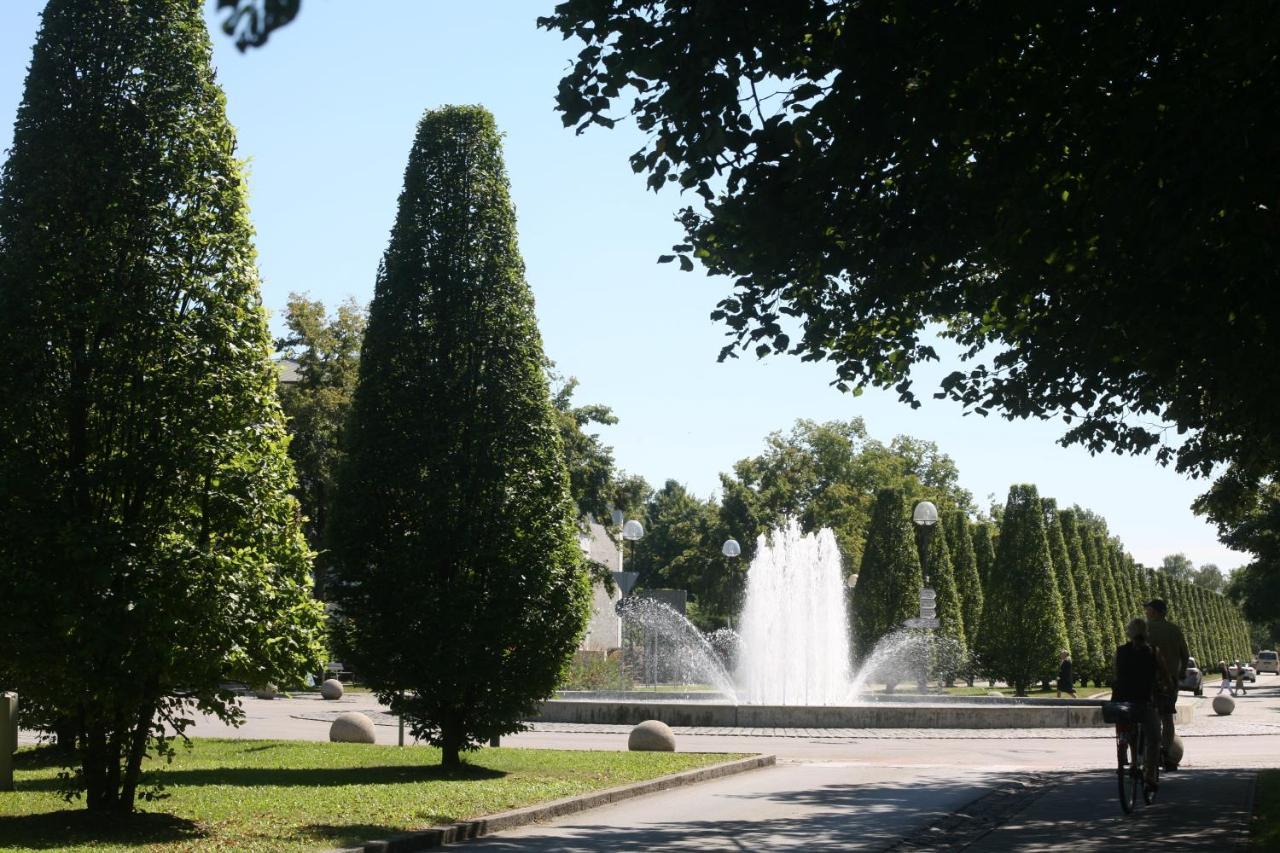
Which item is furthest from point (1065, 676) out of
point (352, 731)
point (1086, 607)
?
point (352, 731)

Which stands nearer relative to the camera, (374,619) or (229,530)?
(229,530)

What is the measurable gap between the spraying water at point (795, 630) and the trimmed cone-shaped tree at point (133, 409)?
85.1 ft

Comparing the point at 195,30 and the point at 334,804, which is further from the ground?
the point at 195,30

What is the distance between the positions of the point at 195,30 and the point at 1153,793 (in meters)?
Answer: 12.3

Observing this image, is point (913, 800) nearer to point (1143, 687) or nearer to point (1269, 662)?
point (1143, 687)

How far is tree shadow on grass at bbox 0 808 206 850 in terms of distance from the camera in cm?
1066

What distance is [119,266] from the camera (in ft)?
39.9

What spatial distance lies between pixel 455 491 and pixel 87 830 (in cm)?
704

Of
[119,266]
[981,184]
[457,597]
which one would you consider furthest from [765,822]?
[119,266]

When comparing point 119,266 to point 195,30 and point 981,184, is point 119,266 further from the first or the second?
point 981,184

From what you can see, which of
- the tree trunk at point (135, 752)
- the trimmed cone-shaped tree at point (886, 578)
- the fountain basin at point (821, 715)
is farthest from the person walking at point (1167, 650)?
the trimmed cone-shaped tree at point (886, 578)

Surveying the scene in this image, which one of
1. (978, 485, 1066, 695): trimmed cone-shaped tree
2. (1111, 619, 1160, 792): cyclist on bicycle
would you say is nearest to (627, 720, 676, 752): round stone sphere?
(1111, 619, 1160, 792): cyclist on bicycle

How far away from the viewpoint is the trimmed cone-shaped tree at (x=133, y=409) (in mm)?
11391

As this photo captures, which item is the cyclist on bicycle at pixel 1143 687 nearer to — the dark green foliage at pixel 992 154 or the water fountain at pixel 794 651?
the dark green foliage at pixel 992 154
